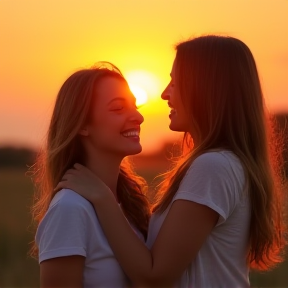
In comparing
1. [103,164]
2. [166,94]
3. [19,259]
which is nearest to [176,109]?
[166,94]

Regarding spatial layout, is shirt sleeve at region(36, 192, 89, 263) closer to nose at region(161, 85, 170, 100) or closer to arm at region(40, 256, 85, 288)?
arm at region(40, 256, 85, 288)

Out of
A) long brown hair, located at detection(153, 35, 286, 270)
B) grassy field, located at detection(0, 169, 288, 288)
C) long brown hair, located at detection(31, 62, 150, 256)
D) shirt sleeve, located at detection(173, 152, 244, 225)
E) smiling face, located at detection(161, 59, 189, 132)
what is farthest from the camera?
grassy field, located at detection(0, 169, 288, 288)

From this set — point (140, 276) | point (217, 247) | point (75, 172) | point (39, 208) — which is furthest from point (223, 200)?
point (39, 208)

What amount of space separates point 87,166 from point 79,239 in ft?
1.80

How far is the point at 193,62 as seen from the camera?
4090 mm

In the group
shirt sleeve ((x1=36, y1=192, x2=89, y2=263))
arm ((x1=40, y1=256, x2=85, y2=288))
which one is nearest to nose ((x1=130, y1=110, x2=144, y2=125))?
shirt sleeve ((x1=36, y1=192, x2=89, y2=263))

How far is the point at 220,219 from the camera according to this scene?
3.86m

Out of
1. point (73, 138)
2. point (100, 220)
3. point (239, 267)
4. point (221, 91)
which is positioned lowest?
point (239, 267)

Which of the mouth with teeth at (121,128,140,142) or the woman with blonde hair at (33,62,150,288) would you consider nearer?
the woman with blonde hair at (33,62,150,288)

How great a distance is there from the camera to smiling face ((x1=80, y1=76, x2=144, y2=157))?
13.9 feet

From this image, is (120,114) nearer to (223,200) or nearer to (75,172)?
(75,172)

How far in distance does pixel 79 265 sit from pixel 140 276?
29cm

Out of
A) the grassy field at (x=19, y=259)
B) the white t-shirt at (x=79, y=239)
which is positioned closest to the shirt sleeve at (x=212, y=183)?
the white t-shirt at (x=79, y=239)

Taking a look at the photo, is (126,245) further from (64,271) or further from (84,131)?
(84,131)
